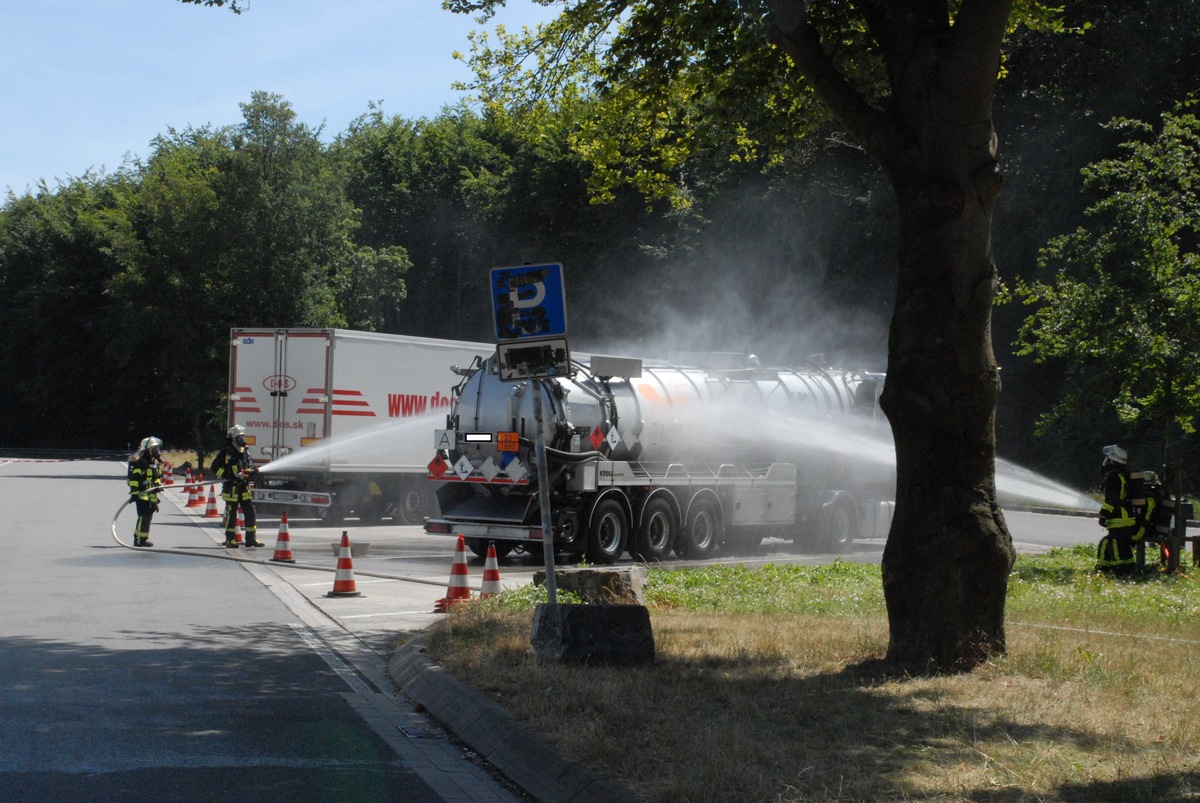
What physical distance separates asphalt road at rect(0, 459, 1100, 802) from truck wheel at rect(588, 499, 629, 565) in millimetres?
883

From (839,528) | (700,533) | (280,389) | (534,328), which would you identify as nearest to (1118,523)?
(700,533)

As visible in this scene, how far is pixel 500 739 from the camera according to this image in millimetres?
6754

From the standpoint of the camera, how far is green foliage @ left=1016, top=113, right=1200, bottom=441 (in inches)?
620

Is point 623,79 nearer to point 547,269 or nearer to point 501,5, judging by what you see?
point 501,5

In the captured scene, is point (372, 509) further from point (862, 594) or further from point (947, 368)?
point (947, 368)

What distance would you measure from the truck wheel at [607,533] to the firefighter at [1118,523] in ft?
21.3

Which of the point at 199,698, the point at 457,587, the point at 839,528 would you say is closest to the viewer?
the point at 199,698

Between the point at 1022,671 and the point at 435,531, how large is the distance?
11.0 m

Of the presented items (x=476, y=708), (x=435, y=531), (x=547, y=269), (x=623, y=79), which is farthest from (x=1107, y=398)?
(x=476, y=708)

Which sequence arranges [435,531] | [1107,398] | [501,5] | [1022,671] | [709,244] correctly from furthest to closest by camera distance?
[709,244]
[435,531]
[1107,398]
[501,5]
[1022,671]

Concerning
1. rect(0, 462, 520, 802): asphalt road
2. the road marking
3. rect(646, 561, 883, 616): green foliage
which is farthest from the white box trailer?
the road marking

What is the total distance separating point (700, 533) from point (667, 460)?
1338mm

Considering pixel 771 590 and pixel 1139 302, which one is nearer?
pixel 771 590

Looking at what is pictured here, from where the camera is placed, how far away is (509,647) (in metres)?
8.73
